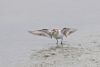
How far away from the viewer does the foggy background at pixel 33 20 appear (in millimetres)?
13477

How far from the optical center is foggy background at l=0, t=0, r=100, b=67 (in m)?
13.5

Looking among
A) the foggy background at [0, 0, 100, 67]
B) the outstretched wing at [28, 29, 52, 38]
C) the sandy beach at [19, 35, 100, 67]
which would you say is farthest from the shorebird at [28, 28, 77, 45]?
the sandy beach at [19, 35, 100, 67]

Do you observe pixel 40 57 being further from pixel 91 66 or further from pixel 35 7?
pixel 35 7

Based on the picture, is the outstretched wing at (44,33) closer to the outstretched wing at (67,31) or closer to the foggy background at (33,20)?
the foggy background at (33,20)

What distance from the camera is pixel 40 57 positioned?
12422 mm

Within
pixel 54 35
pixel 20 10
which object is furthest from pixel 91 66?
pixel 20 10

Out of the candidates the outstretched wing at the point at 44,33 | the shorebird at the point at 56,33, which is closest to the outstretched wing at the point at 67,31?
the shorebird at the point at 56,33

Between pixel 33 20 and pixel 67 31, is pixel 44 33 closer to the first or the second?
pixel 67 31

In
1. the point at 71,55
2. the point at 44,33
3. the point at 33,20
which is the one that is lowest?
the point at 71,55

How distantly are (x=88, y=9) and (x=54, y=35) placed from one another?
527 centimetres

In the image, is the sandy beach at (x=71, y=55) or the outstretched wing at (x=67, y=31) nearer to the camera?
the sandy beach at (x=71, y=55)

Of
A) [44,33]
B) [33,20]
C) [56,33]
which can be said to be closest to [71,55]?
[56,33]

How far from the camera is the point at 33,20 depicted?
1761 centimetres

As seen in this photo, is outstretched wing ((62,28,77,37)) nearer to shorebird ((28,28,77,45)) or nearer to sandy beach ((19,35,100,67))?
shorebird ((28,28,77,45))
